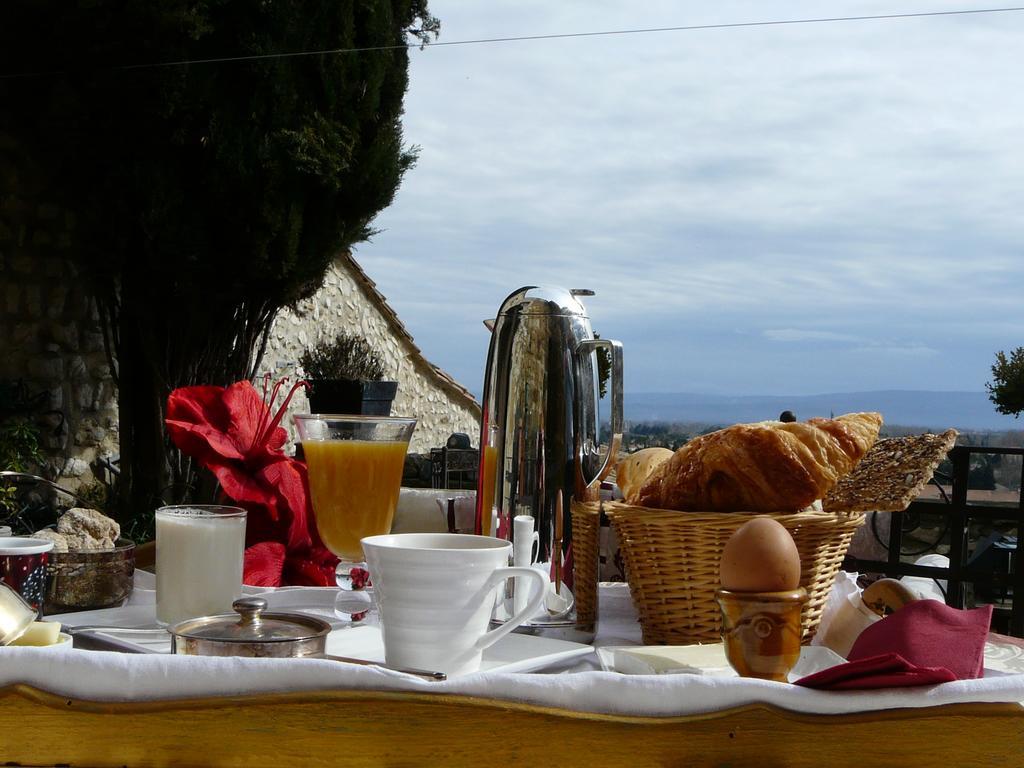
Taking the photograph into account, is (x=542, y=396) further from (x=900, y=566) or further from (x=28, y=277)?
(x=28, y=277)

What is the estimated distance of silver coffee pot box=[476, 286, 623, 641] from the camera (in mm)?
1080

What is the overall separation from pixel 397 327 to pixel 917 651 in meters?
10.5

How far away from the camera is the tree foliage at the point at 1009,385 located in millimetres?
13828

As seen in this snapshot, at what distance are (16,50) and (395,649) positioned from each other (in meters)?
6.07

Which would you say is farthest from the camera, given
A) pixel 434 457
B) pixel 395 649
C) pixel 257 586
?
pixel 434 457

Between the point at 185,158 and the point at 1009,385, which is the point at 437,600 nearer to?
the point at 185,158

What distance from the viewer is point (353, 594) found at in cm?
112

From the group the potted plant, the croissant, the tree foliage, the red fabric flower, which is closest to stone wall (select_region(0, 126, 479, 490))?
the potted plant

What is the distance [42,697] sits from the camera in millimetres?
706

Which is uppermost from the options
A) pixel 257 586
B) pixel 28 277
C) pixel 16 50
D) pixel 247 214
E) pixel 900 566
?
pixel 16 50

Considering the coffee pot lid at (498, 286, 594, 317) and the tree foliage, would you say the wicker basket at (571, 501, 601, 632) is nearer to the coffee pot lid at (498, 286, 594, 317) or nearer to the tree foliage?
the coffee pot lid at (498, 286, 594, 317)

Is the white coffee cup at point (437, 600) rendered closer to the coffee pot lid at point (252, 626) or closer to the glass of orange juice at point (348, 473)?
the coffee pot lid at point (252, 626)

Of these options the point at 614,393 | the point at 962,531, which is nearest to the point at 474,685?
the point at 614,393

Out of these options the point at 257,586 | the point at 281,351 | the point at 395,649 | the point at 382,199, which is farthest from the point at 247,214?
the point at 395,649
